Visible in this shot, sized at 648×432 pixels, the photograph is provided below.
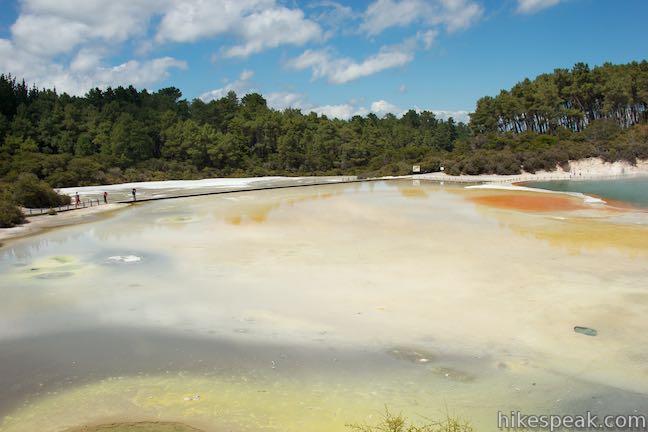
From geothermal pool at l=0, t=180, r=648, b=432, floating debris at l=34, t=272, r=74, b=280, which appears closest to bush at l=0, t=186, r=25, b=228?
geothermal pool at l=0, t=180, r=648, b=432

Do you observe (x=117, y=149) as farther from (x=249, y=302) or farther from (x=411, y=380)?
(x=411, y=380)

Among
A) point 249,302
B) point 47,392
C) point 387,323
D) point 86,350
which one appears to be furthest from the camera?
point 249,302

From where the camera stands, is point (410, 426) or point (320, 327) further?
point (320, 327)

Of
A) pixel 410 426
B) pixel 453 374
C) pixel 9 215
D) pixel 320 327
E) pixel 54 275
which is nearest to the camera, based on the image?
pixel 410 426

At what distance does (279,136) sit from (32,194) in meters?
44.7

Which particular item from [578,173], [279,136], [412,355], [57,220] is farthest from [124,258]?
[279,136]

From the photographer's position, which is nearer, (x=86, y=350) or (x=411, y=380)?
(x=411, y=380)

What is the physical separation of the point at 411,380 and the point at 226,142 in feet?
190

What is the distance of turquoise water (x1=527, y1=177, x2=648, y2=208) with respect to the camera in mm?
31562

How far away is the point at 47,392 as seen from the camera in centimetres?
751

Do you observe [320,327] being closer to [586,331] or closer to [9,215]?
[586,331]

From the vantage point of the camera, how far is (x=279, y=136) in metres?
71.1

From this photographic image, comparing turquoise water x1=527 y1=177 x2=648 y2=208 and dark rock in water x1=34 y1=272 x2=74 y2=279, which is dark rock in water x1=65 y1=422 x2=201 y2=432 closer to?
dark rock in water x1=34 y1=272 x2=74 y2=279

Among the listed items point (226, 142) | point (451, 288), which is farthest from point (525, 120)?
point (451, 288)
